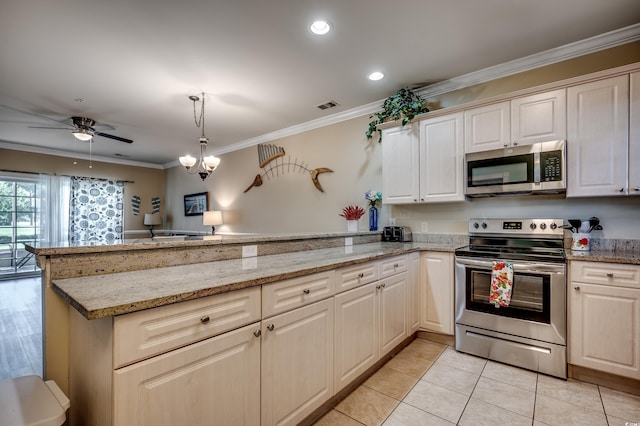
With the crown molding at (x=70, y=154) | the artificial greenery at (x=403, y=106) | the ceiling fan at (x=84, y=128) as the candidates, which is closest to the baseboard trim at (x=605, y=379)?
the artificial greenery at (x=403, y=106)

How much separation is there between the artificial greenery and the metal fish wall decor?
1.28 meters

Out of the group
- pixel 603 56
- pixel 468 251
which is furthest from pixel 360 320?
pixel 603 56

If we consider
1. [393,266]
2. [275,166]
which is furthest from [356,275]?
[275,166]

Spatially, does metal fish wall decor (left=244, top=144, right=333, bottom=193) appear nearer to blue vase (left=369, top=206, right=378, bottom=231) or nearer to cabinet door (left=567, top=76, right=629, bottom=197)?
blue vase (left=369, top=206, right=378, bottom=231)

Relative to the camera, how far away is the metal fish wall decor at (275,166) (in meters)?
4.34

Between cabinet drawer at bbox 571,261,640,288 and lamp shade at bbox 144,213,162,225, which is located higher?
lamp shade at bbox 144,213,162,225

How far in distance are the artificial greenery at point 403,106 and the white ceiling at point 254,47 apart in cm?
13

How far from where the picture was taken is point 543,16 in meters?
2.16

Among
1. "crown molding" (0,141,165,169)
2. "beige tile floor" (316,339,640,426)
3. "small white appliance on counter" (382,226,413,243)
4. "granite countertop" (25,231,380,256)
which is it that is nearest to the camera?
"granite countertop" (25,231,380,256)

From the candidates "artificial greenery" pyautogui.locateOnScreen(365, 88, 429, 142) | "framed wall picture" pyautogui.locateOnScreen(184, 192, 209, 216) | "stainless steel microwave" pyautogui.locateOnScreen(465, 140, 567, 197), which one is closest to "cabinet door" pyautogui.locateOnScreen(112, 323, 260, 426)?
"stainless steel microwave" pyautogui.locateOnScreen(465, 140, 567, 197)

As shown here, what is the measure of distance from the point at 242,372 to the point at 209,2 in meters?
2.27

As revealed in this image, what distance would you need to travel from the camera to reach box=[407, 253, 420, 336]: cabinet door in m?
2.64

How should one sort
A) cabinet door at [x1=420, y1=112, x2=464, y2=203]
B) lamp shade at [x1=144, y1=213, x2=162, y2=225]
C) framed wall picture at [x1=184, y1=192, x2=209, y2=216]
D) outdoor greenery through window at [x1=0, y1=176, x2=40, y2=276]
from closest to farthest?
cabinet door at [x1=420, y1=112, x2=464, y2=203], outdoor greenery through window at [x1=0, y1=176, x2=40, y2=276], framed wall picture at [x1=184, y1=192, x2=209, y2=216], lamp shade at [x1=144, y1=213, x2=162, y2=225]

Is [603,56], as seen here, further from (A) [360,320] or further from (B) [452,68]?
(A) [360,320]
